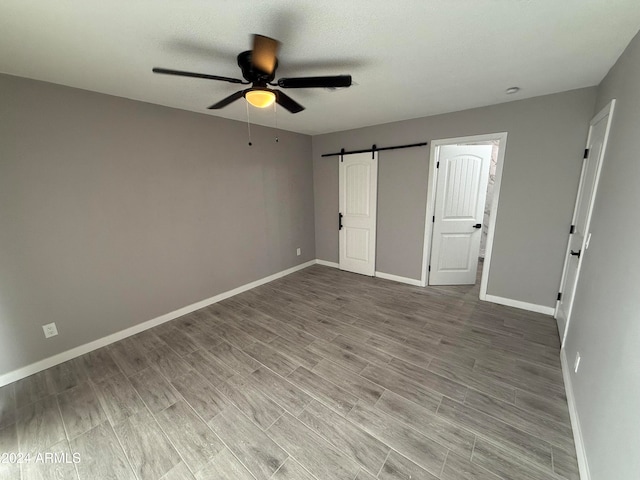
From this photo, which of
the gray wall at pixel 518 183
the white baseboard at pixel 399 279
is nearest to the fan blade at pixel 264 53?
the gray wall at pixel 518 183

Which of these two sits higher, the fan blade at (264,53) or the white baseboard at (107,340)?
the fan blade at (264,53)

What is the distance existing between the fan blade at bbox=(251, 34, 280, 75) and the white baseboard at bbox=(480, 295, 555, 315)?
11.8 ft

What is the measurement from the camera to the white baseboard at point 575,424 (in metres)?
1.29

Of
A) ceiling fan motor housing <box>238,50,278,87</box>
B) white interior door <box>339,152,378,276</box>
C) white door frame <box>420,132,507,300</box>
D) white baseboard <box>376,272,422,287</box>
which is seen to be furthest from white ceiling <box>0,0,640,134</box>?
white baseboard <box>376,272,422,287</box>

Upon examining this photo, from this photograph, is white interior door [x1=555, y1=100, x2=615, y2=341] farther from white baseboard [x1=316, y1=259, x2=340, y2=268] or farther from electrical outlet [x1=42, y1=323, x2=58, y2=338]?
electrical outlet [x1=42, y1=323, x2=58, y2=338]

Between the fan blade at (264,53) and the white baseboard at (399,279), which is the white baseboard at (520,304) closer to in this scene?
the white baseboard at (399,279)

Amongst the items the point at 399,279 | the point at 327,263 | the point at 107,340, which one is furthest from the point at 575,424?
the point at 107,340

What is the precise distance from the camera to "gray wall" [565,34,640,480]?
104cm

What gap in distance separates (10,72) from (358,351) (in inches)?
143

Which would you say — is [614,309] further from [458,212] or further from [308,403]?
[458,212]

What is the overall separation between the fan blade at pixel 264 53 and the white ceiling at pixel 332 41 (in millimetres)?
127

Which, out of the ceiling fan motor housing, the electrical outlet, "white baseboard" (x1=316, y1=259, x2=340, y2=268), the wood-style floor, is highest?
the ceiling fan motor housing

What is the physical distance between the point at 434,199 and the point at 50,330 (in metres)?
4.53

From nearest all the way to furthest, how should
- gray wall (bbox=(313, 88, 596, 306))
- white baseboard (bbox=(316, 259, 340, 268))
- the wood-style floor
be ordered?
the wood-style floor, gray wall (bbox=(313, 88, 596, 306)), white baseboard (bbox=(316, 259, 340, 268))
